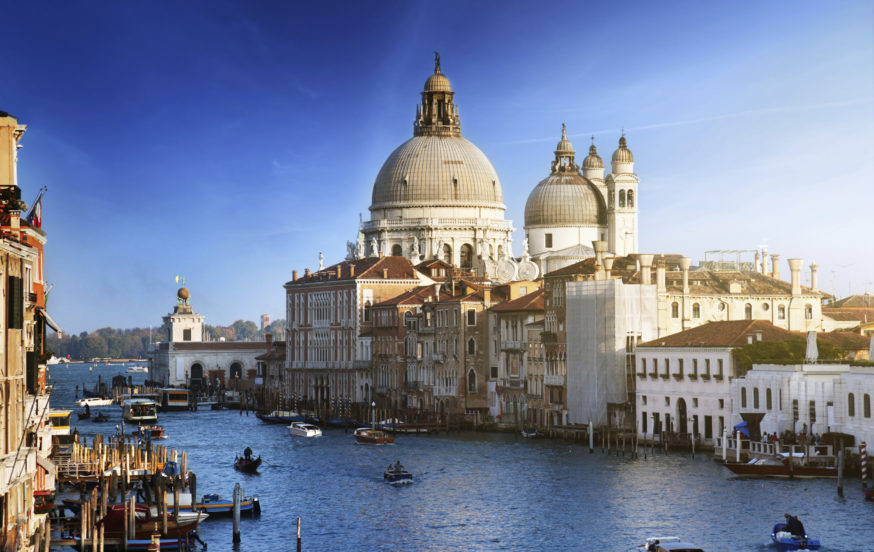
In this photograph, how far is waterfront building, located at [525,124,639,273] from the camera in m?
99.8

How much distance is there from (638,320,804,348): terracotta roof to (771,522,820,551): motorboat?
20226mm

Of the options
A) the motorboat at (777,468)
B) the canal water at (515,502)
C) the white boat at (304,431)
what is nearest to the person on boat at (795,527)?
the canal water at (515,502)

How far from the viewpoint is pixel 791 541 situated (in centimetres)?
3469

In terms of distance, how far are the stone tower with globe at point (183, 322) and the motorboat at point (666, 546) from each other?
357 feet

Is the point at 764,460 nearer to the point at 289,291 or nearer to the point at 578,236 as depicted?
the point at 578,236

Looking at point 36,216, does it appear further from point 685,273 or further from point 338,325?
point 338,325

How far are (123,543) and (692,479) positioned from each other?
63.7 ft

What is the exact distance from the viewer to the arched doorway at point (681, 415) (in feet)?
189

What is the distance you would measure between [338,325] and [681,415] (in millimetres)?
41873

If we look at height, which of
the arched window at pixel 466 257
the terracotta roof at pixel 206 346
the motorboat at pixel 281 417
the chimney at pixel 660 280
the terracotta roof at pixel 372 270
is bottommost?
the motorboat at pixel 281 417

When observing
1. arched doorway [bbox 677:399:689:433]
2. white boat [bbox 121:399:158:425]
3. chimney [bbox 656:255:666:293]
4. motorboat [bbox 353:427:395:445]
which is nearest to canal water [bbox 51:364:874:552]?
arched doorway [bbox 677:399:689:433]

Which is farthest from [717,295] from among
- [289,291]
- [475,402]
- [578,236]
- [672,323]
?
[289,291]

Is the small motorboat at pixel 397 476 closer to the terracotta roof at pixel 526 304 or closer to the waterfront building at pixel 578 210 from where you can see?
the terracotta roof at pixel 526 304

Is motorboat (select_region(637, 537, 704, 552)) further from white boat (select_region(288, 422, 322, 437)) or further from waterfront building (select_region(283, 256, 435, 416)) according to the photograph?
waterfront building (select_region(283, 256, 435, 416))
